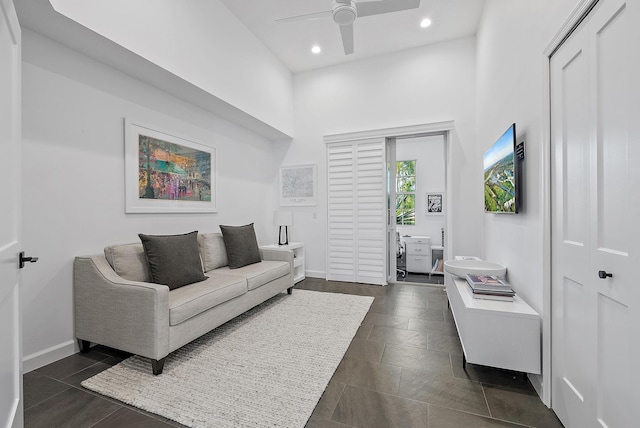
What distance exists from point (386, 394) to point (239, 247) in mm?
2303

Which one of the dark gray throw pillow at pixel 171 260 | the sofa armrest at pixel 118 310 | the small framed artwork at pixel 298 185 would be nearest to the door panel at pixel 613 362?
the sofa armrest at pixel 118 310

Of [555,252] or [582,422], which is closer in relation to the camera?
[582,422]

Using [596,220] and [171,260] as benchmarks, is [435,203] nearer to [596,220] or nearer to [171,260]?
[596,220]

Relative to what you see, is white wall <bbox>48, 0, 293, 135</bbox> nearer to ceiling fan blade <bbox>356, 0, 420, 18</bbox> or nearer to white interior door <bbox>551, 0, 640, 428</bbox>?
ceiling fan blade <bbox>356, 0, 420, 18</bbox>

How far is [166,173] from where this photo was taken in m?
3.09

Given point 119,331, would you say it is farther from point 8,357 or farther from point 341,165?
point 341,165

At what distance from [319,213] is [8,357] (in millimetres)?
3960

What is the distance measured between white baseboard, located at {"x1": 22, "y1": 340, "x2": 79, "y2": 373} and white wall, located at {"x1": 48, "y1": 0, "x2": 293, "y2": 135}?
Result: 2.43 m

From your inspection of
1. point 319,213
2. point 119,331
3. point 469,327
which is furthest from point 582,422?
point 319,213

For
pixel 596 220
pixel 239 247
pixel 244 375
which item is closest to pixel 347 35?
pixel 596 220

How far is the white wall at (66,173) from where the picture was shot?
6.71 feet

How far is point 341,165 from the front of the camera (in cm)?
466

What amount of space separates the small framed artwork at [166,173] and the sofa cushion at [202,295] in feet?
3.28

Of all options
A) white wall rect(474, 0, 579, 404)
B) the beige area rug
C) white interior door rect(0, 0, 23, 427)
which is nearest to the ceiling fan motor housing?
white wall rect(474, 0, 579, 404)
